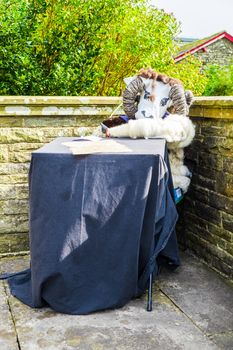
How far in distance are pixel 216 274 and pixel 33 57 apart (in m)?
4.53

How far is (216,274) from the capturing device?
13.4ft

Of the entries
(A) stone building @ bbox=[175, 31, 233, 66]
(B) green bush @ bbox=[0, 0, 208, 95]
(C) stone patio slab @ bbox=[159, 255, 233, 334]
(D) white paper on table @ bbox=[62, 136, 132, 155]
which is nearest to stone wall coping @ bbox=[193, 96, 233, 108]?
(D) white paper on table @ bbox=[62, 136, 132, 155]

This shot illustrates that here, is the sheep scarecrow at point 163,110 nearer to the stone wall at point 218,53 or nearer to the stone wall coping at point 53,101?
the stone wall coping at point 53,101

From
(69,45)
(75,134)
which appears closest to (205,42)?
(69,45)

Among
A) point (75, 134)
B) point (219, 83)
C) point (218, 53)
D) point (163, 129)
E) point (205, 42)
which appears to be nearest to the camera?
point (163, 129)

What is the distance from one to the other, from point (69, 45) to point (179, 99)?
3804 millimetres

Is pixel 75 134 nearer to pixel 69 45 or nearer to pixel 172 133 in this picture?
pixel 172 133

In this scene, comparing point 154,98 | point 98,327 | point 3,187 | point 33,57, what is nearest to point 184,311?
point 98,327

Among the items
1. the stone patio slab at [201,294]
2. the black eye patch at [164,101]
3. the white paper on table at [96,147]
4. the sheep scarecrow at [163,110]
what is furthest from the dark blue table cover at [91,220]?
the black eye patch at [164,101]

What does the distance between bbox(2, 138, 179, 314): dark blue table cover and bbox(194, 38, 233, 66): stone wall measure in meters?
20.9

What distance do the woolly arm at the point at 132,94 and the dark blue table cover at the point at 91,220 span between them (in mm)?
936

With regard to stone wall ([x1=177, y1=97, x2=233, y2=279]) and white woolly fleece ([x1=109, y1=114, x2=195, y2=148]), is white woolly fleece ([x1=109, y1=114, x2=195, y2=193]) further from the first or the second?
stone wall ([x1=177, y1=97, x2=233, y2=279])

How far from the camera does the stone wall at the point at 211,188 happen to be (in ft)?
12.9

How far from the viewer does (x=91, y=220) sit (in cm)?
332
